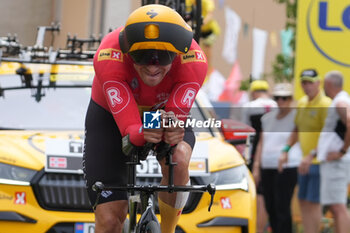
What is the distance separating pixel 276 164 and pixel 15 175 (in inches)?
174

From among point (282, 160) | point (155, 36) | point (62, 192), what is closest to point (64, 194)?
point (62, 192)

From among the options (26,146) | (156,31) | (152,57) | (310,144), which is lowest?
(310,144)

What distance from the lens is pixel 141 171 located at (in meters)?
6.56

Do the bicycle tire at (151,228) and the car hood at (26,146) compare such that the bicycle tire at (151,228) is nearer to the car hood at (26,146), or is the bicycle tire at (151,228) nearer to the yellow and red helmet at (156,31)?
the yellow and red helmet at (156,31)

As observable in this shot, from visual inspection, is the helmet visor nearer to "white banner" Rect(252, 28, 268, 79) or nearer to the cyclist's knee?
the cyclist's knee

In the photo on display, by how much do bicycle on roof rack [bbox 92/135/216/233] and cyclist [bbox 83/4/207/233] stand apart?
0.09m

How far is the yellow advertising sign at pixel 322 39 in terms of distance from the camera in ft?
37.6

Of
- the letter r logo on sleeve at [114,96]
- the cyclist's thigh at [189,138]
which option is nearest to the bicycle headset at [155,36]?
the letter r logo on sleeve at [114,96]

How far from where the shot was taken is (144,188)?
439cm

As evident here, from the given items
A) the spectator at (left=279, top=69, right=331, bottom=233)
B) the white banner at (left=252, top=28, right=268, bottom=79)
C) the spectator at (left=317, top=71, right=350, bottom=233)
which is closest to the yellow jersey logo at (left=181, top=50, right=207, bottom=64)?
the spectator at (left=317, top=71, right=350, bottom=233)

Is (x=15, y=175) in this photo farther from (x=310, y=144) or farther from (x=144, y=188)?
(x=310, y=144)

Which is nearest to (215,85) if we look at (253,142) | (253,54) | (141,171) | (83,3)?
(253,54)

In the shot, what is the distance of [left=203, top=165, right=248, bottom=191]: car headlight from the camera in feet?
21.9

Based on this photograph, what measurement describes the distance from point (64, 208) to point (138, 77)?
196 centimetres
